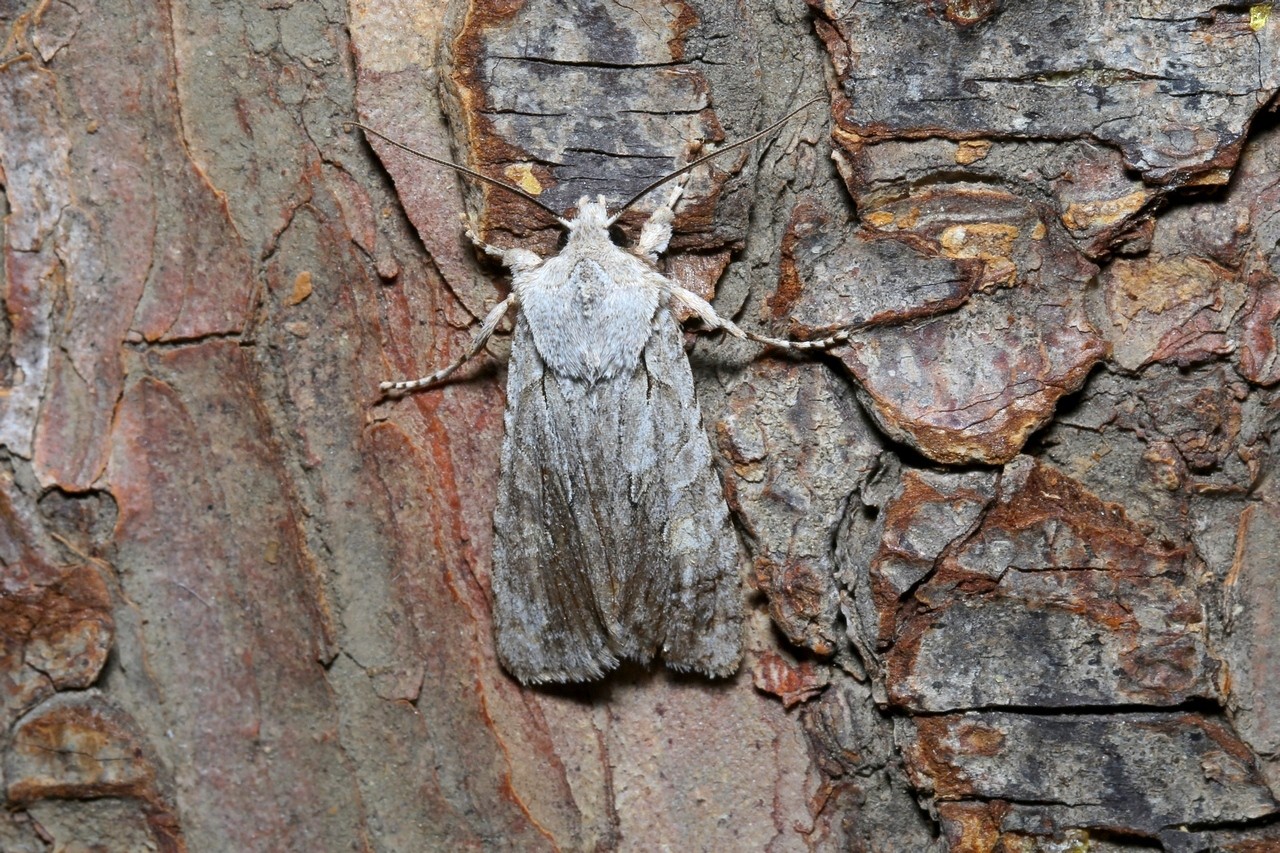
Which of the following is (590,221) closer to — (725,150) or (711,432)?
(725,150)

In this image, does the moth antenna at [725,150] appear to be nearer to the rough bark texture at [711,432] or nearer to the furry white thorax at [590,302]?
the rough bark texture at [711,432]

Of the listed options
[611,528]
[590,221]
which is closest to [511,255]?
[590,221]

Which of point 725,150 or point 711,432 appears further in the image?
point 711,432

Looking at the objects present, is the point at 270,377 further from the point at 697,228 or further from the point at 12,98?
the point at 697,228

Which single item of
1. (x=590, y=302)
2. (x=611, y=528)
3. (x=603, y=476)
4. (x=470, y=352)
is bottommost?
(x=611, y=528)

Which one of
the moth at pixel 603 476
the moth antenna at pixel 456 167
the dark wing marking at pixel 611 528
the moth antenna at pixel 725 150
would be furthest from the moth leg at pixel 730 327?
the moth antenna at pixel 456 167

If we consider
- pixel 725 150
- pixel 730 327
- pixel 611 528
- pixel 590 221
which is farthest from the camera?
pixel 611 528

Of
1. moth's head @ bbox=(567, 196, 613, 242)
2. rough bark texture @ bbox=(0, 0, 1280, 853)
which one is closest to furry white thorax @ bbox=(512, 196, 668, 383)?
moth's head @ bbox=(567, 196, 613, 242)
